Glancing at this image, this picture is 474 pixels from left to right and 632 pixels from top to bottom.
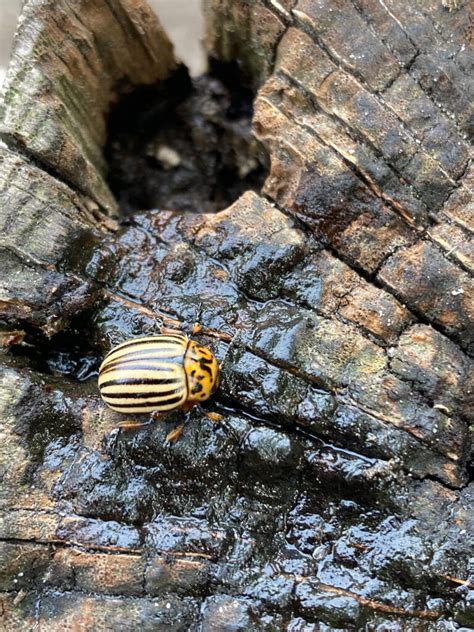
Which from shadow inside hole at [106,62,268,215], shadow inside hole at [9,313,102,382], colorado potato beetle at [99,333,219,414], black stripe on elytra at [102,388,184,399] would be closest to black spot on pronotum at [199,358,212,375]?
colorado potato beetle at [99,333,219,414]

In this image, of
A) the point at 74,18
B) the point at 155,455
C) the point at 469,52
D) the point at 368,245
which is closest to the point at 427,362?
the point at 368,245

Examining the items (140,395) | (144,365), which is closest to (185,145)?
(144,365)

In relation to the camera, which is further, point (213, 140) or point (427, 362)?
point (213, 140)

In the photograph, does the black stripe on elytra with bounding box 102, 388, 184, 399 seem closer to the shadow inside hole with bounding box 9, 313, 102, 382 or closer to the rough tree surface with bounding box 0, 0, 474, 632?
the rough tree surface with bounding box 0, 0, 474, 632

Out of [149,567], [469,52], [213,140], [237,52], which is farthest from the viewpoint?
[213,140]

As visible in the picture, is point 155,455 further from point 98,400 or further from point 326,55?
point 326,55

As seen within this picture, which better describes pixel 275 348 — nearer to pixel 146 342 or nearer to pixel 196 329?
pixel 196 329

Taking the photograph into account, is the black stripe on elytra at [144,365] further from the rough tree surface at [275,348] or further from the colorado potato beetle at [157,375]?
the rough tree surface at [275,348]

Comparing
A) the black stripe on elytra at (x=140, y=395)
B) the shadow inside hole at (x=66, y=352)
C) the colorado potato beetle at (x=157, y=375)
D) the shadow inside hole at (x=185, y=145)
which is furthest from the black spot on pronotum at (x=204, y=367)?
the shadow inside hole at (x=185, y=145)
